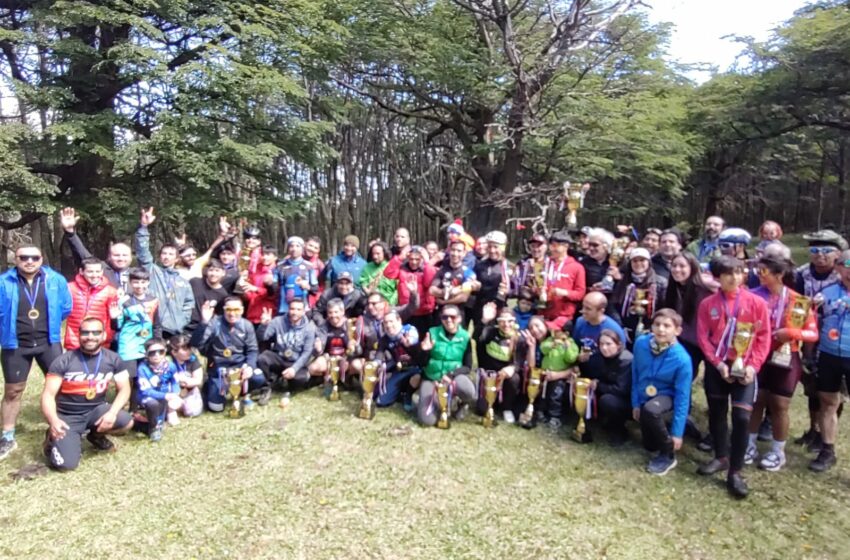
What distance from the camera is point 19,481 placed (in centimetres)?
378

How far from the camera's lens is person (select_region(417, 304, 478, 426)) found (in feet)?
15.9

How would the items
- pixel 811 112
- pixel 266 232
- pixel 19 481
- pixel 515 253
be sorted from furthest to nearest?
pixel 515 253 → pixel 266 232 → pixel 811 112 → pixel 19 481

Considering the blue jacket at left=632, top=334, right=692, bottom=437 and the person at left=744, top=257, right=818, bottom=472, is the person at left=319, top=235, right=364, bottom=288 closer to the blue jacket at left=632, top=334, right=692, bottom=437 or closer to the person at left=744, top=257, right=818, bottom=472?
the blue jacket at left=632, top=334, right=692, bottom=437

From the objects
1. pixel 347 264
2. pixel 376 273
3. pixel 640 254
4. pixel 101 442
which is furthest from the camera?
pixel 347 264

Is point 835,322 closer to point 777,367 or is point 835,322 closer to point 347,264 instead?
point 777,367

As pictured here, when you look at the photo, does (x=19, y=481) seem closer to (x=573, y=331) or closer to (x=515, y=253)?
(x=573, y=331)

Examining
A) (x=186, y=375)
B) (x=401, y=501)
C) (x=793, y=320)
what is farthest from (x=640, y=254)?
(x=186, y=375)

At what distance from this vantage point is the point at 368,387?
16.4ft

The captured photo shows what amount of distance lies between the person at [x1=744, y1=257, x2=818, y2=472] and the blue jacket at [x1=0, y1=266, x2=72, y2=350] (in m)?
5.26

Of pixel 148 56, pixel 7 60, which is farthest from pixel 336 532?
pixel 7 60

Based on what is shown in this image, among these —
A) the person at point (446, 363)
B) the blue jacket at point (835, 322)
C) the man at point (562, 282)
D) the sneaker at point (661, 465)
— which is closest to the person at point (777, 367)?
the blue jacket at point (835, 322)

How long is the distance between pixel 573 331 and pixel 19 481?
14.0ft

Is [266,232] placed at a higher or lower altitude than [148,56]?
lower

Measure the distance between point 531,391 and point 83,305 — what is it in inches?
147
